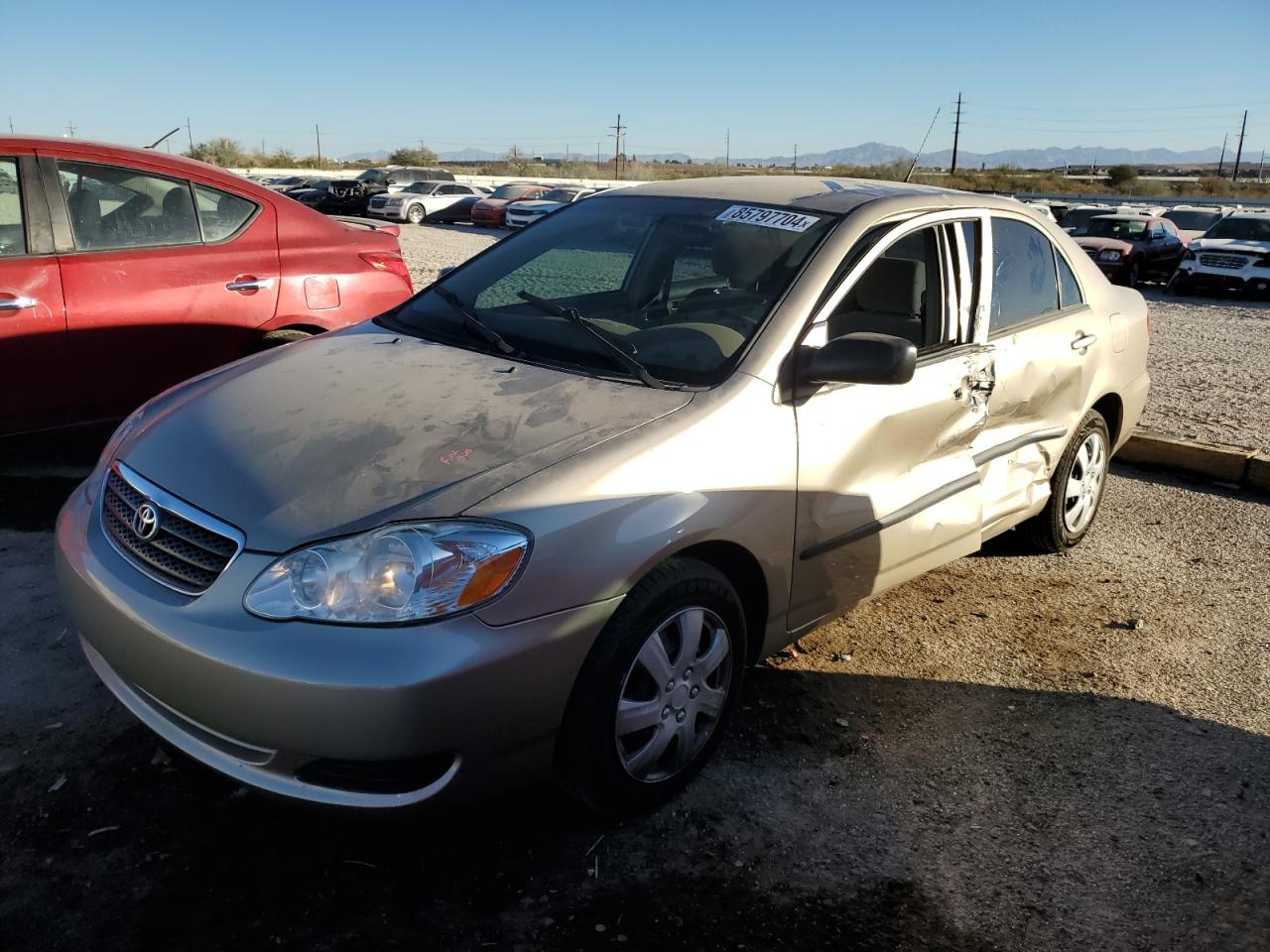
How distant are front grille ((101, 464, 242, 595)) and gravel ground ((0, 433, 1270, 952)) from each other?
65 cm

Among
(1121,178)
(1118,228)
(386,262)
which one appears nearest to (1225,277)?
(1118,228)

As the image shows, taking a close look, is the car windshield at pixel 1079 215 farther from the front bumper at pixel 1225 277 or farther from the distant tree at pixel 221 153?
the distant tree at pixel 221 153

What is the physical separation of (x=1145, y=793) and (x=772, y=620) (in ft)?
3.91

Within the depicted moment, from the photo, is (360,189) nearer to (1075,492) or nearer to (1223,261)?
(1223,261)

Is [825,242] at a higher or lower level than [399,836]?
higher

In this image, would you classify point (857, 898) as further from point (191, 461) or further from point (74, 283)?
point (74, 283)

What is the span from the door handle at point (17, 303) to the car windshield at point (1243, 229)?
61.7 feet

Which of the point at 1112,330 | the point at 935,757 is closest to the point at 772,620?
the point at 935,757

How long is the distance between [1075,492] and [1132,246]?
53.4 ft

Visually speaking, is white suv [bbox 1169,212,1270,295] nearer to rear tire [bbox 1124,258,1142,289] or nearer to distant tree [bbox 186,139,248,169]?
rear tire [bbox 1124,258,1142,289]

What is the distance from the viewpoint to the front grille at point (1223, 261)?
55.0 feet

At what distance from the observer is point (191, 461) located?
271cm

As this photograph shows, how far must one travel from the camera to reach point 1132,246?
18.8 meters

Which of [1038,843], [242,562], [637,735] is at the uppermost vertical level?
[242,562]
